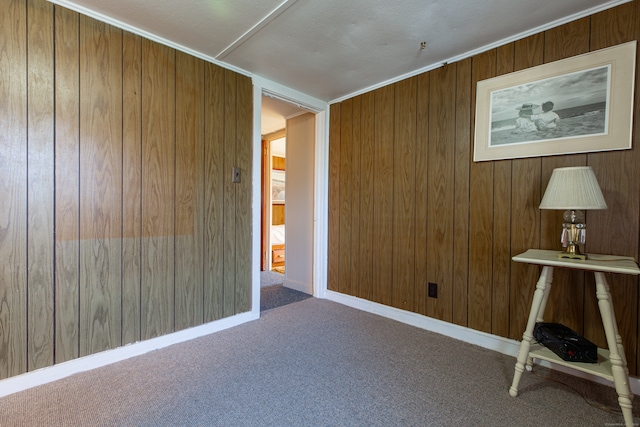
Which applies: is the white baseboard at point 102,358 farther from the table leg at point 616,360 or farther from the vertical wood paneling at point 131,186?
the table leg at point 616,360

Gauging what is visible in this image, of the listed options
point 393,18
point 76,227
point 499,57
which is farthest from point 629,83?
point 76,227

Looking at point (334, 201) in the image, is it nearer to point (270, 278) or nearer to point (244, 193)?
point (244, 193)

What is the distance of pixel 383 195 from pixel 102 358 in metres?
2.51

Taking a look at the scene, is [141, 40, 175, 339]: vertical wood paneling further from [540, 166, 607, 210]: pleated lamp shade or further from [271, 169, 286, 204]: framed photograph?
[271, 169, 286, 204]: framed photograph

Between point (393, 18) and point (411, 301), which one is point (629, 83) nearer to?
point (393, 18)

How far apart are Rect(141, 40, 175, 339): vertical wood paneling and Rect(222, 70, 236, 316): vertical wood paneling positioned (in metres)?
0.42

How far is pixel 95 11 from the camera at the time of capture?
68.5 inches

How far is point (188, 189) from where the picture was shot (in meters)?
2.19

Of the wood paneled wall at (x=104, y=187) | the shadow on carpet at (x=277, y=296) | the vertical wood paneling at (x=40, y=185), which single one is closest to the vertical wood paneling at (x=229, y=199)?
the wood paneled wall at (x=104, y=187)

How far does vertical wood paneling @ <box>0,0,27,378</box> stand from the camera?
1524 millimetres

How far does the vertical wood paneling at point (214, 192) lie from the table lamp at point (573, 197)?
7.44 feet

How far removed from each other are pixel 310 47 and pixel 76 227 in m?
2.01

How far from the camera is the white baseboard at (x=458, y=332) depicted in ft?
5.67

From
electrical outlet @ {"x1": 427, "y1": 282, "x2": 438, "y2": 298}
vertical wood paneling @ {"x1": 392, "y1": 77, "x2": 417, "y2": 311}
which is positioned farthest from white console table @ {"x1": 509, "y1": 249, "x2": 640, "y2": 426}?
vertical wood paneling @ {"x1": 392, "y1": 77, "x2": 417, "y2": 311}
